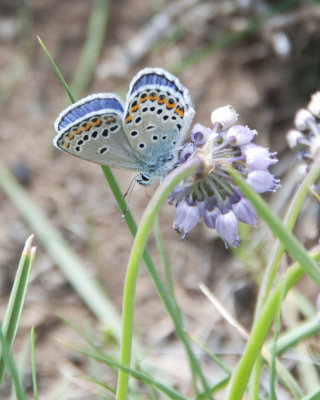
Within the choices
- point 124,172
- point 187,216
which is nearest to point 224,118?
point 187,216

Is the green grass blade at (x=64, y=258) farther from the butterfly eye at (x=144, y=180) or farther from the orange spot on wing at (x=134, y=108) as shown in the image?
Result: the orange spot on wing at (x=134, y=108)

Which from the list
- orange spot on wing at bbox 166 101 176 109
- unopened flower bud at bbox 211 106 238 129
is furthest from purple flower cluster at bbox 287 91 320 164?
orange spot on wing at bbox 166 101 176 109

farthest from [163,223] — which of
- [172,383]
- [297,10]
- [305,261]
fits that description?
[305,261]

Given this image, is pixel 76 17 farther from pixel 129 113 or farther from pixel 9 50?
pixel 129 113

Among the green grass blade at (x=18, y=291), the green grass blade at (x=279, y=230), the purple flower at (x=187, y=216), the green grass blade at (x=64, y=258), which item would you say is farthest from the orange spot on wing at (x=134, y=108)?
the green grass blade at (x=64, y=258)

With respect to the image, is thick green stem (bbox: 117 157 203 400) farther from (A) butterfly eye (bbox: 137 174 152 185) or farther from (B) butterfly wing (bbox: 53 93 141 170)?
(A) butterfly eye (bbox: 137 174 152 185)

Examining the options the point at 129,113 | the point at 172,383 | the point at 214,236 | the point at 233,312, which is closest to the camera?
the point at 129,113
